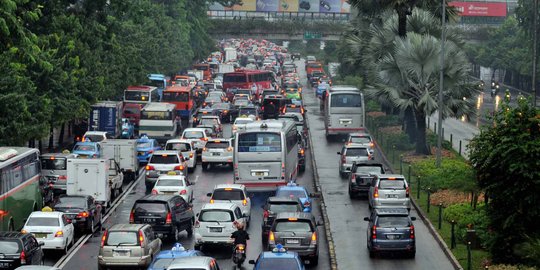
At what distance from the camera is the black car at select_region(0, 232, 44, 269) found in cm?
3253

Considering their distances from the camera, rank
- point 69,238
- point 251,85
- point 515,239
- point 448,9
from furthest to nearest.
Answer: point 251,85 → point 448,9 → point 69,238 → point 515,239

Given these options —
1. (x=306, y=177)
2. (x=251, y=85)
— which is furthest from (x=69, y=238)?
(x=251, y=85)

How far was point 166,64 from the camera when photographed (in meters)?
120

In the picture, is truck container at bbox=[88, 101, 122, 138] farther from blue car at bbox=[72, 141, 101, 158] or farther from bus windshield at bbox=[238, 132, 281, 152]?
bus windshield at bbox=[238, 132, 281, 152]

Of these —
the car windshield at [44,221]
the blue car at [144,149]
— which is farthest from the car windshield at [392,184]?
the blue car at [144,149]

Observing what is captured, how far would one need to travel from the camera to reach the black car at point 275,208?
1606 inches

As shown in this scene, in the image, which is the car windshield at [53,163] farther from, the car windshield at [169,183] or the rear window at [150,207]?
the rear window at [150,207]

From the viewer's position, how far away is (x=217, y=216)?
39.1 metres

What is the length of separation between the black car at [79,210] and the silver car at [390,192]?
10.9 m

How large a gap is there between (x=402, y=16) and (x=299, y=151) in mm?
9984

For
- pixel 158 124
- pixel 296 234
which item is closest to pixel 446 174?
pixel 296 234

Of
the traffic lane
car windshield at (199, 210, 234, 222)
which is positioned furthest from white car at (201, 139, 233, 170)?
car windshield at (199, 210, 234, 222)

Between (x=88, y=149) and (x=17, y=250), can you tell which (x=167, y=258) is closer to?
(x=17, y=250)

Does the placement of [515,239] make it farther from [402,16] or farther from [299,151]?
[402,16]
